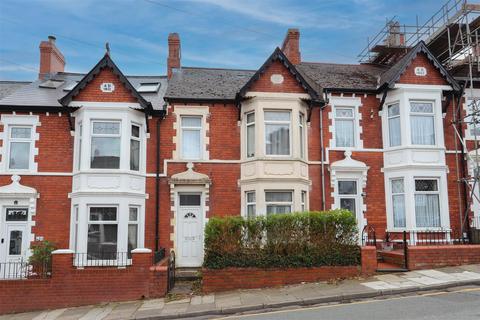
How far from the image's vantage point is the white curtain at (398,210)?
16734 mm

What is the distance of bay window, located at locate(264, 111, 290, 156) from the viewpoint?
54.5 ft

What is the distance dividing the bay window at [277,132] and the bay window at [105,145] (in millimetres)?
5858

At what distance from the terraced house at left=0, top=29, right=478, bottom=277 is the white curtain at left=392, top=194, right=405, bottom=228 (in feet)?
0.13

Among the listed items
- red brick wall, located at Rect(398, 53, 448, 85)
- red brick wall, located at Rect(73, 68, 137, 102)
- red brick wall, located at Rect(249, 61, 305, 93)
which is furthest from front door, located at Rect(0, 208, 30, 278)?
red brick wall, located at Rect(398, 53, 448, 85)

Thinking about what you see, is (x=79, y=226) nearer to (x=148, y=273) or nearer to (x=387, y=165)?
(x=148, y=273)

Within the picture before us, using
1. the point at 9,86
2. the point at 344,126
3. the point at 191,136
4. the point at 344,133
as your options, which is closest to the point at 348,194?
the point at 344,133

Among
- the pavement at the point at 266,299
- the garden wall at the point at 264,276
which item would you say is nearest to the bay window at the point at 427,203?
the pavement at the point at 266,299

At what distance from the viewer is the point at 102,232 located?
15.5 metres

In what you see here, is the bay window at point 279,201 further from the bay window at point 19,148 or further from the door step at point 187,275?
the bay window at point 19,148

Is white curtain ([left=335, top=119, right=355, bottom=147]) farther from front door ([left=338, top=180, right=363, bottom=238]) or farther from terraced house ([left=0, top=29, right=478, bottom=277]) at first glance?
front door ([left=338, top=180, right=363, bottom=238])

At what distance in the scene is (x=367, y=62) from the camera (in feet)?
78.4

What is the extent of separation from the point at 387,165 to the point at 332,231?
19.0ft

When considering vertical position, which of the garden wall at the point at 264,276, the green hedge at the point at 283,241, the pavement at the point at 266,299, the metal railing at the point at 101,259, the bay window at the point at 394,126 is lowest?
the pavement at the point at 266,299

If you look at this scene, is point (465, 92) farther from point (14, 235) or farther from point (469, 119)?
point (14, 235)
